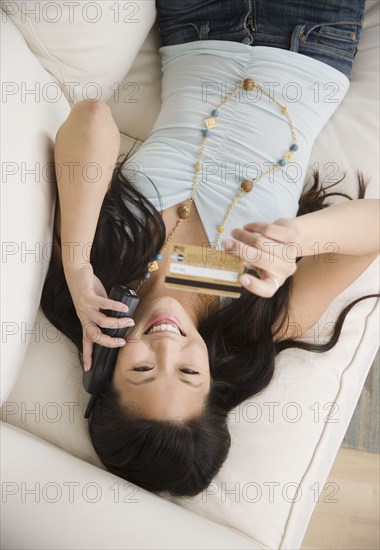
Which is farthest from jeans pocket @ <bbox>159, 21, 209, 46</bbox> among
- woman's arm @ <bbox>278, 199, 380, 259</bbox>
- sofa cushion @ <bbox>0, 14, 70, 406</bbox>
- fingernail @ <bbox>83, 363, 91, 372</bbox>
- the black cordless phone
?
fingernail @ <bbox>83, 363, 91, 372</bbox>

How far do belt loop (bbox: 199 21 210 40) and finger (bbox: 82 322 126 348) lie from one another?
727mm

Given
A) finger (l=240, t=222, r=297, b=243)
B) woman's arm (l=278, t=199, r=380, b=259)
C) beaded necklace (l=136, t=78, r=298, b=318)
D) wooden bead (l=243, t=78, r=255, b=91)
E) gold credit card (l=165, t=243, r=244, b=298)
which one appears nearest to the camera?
gold credit card (l=165, t=243, r=244, b=298)

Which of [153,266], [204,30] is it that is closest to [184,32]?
[204,30]

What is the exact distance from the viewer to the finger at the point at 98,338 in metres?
1.11

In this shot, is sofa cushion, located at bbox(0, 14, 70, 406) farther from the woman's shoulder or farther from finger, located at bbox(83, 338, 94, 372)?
the woman's shoulder

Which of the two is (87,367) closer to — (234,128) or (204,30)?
(234,128)

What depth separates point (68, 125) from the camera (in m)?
1.19

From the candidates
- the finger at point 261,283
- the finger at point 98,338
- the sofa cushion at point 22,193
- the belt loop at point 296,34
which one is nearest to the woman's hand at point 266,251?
the finger at point 261,283

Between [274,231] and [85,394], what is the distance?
52 centimetres

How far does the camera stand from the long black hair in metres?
1.11

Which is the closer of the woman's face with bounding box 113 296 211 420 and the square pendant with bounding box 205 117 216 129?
the woman's face with bounding box 113 296 211 420

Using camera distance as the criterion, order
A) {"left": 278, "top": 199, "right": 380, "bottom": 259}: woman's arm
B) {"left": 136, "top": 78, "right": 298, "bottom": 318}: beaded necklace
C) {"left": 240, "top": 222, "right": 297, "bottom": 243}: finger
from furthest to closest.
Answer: {"left": 136, "top": 78, "right": 298, "bottom": 318}: beaded necklace → {"left": 278, "top": 199, "right": 380, "bottom": 259}: woman's arm → {"left": 240, "top": 222, "right": 297, "bottom": 243}: finger

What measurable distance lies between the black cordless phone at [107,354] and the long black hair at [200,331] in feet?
0.06

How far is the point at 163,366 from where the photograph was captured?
42.3 inches
